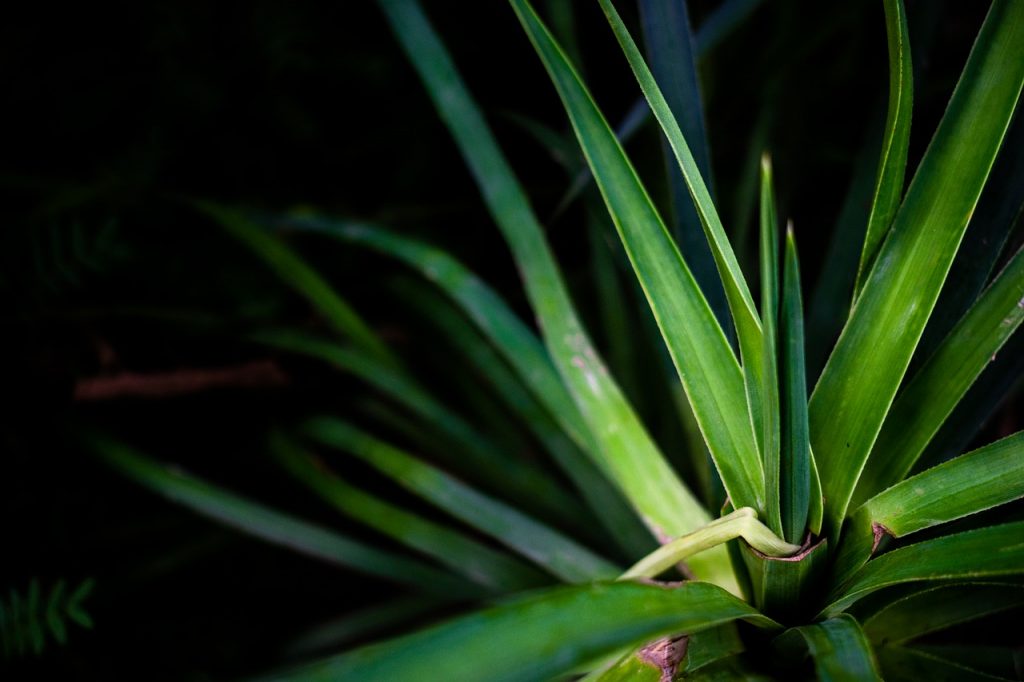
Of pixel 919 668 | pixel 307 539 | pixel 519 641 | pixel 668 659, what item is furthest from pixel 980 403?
pixel 307 539

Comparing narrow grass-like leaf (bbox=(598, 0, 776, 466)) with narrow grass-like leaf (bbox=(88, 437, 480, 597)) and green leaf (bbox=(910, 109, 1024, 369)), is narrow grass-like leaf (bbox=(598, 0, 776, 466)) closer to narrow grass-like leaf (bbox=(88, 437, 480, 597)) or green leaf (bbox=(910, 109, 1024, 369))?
green leaf (bbox=(910, 109, 1024, 369))

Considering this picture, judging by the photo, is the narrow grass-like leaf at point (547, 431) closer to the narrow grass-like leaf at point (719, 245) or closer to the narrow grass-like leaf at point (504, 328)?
the narrow grass-like leaf at point (504, 328)

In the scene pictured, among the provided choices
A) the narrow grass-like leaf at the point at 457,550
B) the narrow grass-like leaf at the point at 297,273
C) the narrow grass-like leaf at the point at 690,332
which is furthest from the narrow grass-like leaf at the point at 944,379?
the narrow grass-like leaf at the point at 297,273

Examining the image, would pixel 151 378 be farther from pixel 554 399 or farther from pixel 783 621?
pixel 783 621

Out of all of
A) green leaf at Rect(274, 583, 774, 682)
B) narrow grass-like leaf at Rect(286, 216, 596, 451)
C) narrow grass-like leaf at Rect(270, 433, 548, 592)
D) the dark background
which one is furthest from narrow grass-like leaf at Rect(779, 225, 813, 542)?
the dark background

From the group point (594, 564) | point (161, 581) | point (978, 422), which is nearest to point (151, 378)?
point (161, 581)
